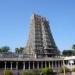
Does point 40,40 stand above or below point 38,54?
above

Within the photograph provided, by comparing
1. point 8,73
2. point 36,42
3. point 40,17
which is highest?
point 40,17

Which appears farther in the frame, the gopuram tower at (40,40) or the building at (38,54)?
the gopuram tower at (40,40)

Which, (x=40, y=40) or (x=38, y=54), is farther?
(x=40, y=40)

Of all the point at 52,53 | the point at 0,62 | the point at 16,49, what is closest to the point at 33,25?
the point at 52,53

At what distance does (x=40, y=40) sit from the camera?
124188 millimetres

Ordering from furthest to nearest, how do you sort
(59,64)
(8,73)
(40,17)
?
1. (40,17)
2. (59,64)
3. (8,73)

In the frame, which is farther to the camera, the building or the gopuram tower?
the gopuram tower

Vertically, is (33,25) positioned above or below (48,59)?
above

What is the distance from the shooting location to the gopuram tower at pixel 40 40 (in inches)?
4838

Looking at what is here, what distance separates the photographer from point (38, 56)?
4769 inches

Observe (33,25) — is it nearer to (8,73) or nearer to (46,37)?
(46,37)

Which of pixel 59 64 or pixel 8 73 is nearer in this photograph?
pixel 8 73

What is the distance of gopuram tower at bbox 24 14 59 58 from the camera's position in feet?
403

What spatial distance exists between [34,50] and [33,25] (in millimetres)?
10964
